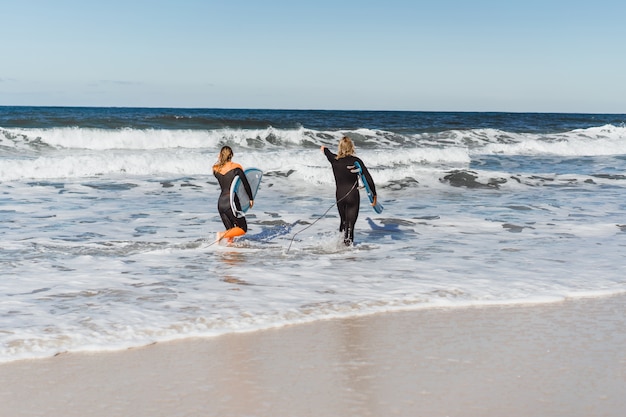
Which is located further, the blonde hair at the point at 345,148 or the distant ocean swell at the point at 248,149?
the distant ocean swell at the point at 248,149

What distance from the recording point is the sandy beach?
3.83 m

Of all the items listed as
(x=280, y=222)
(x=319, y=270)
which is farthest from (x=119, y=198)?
(x=319, y=270)

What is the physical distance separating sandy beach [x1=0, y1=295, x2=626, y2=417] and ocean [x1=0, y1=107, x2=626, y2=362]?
0.47 meters

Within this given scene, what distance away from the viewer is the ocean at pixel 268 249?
5.89 meters

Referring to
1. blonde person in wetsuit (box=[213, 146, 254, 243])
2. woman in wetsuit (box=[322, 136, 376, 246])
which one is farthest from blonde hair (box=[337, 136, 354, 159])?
blonde person in wetsuit (box=[213, 146, 254, 243])

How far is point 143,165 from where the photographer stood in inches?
787

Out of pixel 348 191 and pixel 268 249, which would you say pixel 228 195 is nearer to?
pixel 268 249

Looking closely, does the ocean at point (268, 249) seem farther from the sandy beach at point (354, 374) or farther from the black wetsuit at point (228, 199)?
the sandy beach at point (354, 374)

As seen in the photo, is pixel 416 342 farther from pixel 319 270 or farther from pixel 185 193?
pixel 185 193

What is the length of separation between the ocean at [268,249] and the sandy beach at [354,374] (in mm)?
471

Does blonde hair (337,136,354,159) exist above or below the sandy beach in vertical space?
above

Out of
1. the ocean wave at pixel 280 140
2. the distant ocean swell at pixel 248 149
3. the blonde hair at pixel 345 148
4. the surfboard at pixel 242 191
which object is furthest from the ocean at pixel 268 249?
the ocean wave at pixel 280 140

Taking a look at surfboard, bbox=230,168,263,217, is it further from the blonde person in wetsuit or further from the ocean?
the ocean

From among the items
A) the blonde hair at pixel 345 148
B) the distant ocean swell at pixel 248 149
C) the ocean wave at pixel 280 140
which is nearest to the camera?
the blonde hair at pixel 345 148
